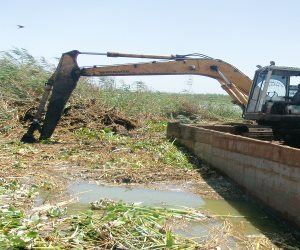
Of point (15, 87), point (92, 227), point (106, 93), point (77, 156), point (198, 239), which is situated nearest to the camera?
point (92, 227)

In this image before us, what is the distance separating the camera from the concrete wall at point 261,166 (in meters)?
5.62

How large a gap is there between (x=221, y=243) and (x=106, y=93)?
547 inches

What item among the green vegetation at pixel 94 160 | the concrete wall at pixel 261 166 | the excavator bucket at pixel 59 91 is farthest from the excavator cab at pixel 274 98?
the excavator bucket at pixel 59 91

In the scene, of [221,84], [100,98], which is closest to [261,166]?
[221,84]

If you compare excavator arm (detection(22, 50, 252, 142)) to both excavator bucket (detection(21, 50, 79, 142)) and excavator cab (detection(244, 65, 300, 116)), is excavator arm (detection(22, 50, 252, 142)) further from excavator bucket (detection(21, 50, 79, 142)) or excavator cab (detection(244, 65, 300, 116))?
excavator cab (detection(244, 65, 300, 116))

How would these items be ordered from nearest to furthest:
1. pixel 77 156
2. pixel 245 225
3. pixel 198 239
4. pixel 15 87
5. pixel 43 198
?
pixel 198 239 < pixel 245 225 < pixel 43 198 < pixel 77 156 < pixel 15 87

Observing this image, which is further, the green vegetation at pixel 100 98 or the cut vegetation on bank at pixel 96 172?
the green vegetation at pixel 100 98

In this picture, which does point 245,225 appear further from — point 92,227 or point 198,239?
point 92,227

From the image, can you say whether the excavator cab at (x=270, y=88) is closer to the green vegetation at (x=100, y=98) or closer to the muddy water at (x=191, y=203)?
the muddy water at (x=191, y=203)

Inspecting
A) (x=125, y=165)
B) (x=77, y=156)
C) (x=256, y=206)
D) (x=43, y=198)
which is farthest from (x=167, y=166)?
(x=43, y=198)

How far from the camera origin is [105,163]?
29.0 feet

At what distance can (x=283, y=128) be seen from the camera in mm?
8641

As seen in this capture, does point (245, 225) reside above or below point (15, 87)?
below

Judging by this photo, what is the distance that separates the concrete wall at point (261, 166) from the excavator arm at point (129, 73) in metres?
2.85
